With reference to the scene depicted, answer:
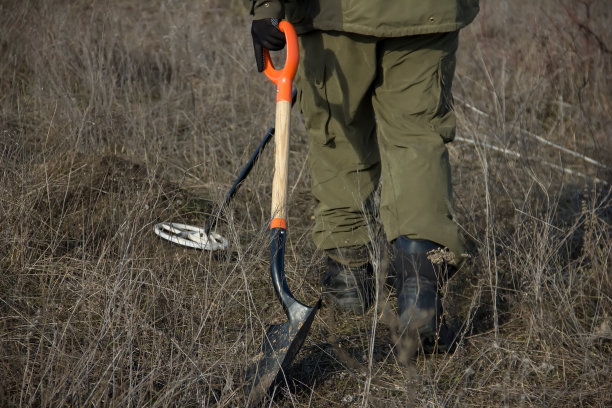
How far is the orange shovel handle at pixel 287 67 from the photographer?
2.19 meters

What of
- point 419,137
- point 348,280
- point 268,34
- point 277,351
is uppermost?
point 268,34

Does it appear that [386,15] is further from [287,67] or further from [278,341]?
[278,341]

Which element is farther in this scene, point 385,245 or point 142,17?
point 142,17

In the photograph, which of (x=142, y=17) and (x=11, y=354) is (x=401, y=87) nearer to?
(x=11, y=354)

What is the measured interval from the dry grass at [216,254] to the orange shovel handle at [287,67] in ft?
1.52

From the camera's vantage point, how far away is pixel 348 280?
108 inches

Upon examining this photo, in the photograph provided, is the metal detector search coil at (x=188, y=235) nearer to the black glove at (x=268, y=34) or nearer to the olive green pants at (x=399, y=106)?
the olive green pants at (x=399, y=106)

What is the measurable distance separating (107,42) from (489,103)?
2.63m

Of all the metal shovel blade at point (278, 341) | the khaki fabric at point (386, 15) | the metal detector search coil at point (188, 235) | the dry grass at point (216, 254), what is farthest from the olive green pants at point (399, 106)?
the metal detector search coil at point (188, 235)

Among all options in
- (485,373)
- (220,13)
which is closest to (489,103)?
(485,373)

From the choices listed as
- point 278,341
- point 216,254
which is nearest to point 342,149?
point 216,254

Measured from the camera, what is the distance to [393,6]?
84.7 inches

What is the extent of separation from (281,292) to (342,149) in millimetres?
715

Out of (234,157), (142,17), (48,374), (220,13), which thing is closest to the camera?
(48,374)
